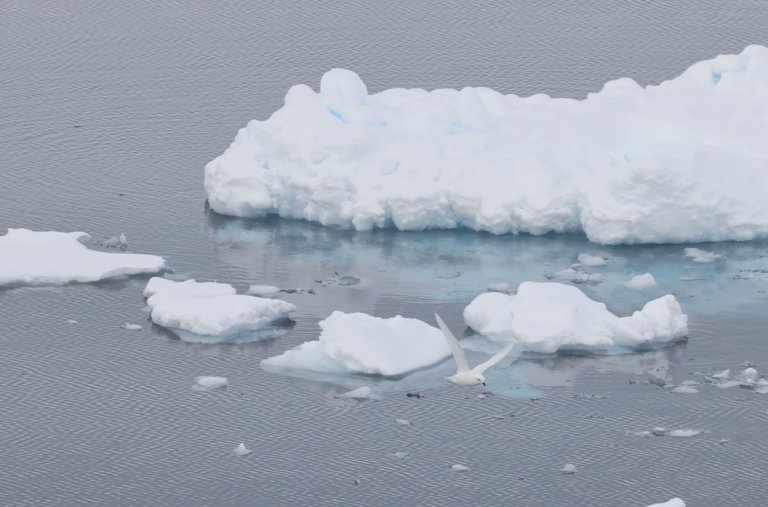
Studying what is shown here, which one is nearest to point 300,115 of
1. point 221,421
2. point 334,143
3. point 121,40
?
point 334,143

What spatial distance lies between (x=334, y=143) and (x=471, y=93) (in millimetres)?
2860

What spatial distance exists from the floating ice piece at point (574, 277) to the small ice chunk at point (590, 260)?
44 centimetres

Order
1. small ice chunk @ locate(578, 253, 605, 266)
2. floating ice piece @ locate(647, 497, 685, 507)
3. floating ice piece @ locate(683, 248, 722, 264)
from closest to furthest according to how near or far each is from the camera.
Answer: floating ice piece @ locate(647, 497, 685, 507) < small ice chunk @ locate(578, 253, 605, 266) < floating ice piece @ locate(683, 248, 722, 264)

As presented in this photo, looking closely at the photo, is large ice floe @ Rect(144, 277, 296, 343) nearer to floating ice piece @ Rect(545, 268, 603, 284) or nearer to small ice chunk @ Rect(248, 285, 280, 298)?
small ice chunk @ Rect(248, 285, 280, 298)

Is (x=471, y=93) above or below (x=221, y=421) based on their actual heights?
above

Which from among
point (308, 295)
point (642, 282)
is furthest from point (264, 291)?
point (642, 282)

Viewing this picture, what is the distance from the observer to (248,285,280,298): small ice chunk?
25750 millimetres

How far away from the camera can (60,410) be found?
22438 mm

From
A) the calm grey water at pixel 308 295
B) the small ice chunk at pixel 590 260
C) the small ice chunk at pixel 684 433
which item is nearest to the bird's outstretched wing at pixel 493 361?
the calm grey water at pixel 308 295

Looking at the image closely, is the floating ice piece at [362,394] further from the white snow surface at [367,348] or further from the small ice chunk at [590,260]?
the small ice chunk at [590,260]

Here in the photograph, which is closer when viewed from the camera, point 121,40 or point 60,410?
point 60,410

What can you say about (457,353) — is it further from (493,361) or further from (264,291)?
(264,291)

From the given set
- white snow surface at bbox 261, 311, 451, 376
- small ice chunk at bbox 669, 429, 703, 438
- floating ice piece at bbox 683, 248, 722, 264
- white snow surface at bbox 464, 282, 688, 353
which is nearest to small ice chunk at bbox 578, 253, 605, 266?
floating ice piece at bbox 683, 248, 722, 264

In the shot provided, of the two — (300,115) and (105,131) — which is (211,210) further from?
(105,131)
